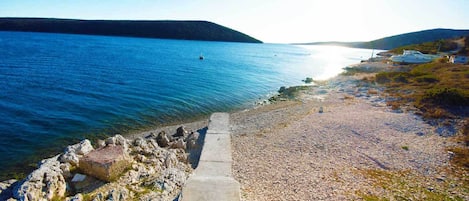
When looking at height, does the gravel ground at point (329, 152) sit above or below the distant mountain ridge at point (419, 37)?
below

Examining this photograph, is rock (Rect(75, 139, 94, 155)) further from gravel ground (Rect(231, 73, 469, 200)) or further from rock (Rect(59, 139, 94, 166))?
gravel ground (Rect(231, 73, 469, 200))

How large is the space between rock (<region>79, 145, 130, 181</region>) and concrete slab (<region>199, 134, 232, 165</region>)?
357 centimetres

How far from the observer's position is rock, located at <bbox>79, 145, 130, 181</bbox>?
8.98m

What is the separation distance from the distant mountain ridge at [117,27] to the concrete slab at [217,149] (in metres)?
183

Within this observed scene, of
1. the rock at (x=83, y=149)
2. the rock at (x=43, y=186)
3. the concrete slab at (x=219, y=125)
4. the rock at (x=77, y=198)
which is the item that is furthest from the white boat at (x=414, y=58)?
the rock at (x=43, y=186)

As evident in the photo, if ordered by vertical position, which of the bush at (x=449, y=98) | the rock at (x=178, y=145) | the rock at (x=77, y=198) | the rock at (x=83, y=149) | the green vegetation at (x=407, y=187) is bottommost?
the rock at (x=178, y=145)

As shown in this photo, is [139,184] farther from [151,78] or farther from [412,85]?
[412,85]

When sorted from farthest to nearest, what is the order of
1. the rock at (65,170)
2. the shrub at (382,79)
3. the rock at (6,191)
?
1. the shrub at (382,79)
2. the rock at (65,170)
3. the rock at (6,191)

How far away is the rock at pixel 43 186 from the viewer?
768 centimetres

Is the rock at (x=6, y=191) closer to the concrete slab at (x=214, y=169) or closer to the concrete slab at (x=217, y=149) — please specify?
the concrete slab at (x=214, y=169)

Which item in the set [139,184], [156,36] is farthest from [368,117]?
[156,36]

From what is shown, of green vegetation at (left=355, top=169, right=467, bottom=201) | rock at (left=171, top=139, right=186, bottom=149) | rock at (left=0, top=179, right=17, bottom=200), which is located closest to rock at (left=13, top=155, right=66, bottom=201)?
rock at (left=0, top=179, right=17, bottom=200)

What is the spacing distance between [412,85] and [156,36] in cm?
17699

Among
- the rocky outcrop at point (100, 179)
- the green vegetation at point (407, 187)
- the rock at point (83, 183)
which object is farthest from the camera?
the green vegetation at point (407, 187)
